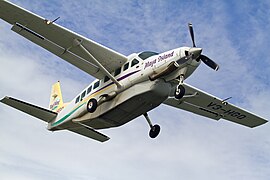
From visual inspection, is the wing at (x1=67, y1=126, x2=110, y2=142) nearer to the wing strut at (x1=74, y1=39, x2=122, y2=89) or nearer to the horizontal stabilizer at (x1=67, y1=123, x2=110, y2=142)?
the horizontal stabilizer at (x1=67, y1=123, x2=110, y2=142)

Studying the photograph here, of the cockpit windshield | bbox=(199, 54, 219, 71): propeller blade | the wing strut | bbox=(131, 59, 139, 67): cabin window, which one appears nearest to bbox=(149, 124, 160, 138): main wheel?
the wing strut

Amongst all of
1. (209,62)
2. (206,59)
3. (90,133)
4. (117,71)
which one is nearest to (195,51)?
(206,59)

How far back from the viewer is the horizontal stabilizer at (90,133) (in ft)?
80.5

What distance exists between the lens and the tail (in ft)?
94.5

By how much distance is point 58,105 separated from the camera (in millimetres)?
29172

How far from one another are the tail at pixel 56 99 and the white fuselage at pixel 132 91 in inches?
168

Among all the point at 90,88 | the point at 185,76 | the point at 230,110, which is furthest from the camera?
the point at 230,110

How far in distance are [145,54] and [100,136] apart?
6.11 meters

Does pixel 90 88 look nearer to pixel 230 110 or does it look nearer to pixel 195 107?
pixel 195 107

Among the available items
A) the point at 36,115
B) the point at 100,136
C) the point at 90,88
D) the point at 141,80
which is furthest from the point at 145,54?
the point at 36,115

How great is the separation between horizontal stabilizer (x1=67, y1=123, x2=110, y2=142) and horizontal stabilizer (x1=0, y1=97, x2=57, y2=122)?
1.67 meters

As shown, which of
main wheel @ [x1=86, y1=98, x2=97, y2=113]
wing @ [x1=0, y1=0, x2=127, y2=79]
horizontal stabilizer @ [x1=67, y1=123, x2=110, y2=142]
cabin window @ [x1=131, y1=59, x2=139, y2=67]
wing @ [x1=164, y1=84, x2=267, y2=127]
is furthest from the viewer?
wing @ [x1=164, y1=84, x2=267, y2=127]

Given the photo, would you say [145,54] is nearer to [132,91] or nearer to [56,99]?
[132,91]

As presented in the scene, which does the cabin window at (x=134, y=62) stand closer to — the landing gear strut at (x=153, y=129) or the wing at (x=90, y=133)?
the landing gear strut at (x=153, y=129)
